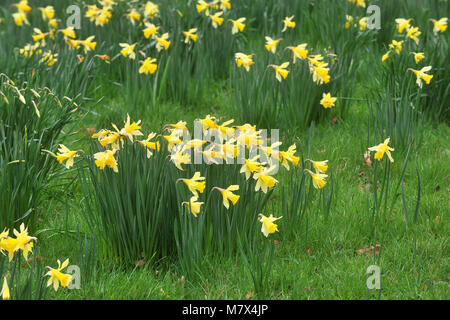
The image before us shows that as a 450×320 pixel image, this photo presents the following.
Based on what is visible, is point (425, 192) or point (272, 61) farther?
point (272, 61)

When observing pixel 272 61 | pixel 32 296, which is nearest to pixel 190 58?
pixel 272 61

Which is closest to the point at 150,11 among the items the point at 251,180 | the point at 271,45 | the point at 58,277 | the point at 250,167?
the point at 271,45

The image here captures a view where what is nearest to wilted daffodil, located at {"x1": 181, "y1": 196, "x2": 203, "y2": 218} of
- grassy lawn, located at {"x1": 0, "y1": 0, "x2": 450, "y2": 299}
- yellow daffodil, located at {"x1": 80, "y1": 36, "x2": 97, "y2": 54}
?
grassy lawn, located at {"x1": 0, "y1": 0, "x2": 450, "y2": 299}

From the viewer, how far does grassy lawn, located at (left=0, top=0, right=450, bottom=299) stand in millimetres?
2805

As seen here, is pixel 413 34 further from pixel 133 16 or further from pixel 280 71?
pixel 133 16

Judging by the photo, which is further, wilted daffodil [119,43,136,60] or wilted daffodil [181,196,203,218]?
wilted daffodil [119,43,136,60]

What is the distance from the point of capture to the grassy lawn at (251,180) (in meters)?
2.80

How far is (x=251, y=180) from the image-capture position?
2.94 metres

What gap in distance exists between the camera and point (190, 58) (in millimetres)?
4867

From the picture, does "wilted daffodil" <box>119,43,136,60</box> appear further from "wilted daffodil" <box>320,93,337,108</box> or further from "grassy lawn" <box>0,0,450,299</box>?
"wilted daffodil" <box>320,93,337,108</box>

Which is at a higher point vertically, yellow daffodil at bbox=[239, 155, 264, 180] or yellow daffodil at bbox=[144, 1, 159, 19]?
yellow daffodil at bbox=[144, 1, 159, 19]

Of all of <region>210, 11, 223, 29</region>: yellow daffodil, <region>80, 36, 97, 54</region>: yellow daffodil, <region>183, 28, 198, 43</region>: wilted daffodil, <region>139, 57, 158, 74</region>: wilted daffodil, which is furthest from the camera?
<region>210, 11, 223, 29</region>: yellow daffodil

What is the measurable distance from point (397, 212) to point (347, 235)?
37 centimetres

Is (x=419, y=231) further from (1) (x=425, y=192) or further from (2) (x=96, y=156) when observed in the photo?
(2) (x=96, y=156)
